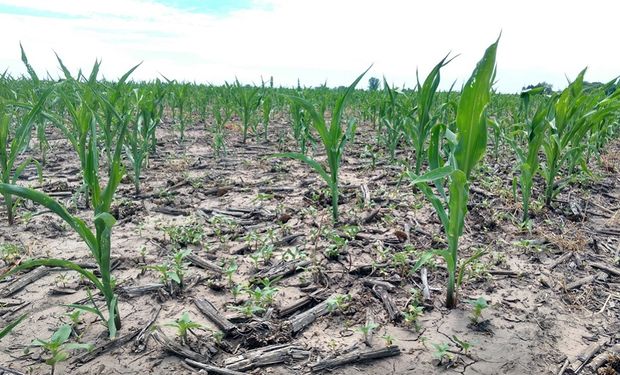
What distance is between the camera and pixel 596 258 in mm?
2467

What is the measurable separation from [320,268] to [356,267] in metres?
0.18

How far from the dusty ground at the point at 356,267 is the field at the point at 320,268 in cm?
1

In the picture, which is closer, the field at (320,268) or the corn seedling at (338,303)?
the field at (320,268)

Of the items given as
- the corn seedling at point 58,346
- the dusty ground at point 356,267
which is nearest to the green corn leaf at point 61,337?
the corn seedling at point 58,346

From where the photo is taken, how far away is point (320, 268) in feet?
7.18

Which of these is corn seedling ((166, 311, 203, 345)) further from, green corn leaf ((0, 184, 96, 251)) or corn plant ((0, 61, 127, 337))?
green corn leaf ((0, 184, 96, 251))

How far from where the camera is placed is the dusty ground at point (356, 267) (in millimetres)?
1622

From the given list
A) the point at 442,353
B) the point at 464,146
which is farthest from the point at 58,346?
the point at 464,146

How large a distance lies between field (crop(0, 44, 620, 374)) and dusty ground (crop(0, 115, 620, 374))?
0.01 metres

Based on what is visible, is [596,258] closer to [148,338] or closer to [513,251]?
[513,251]

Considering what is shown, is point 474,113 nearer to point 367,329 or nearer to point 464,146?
point 464,146

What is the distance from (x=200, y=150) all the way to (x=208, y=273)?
10.3 ft

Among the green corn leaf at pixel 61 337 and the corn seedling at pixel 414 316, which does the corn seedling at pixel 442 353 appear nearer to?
the corn seedling at pixel 414 316

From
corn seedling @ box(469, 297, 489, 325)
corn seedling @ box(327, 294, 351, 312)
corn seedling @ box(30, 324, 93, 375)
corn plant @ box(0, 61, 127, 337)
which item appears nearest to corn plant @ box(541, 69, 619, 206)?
corn seedling @ box(469, 297, 489, 325)
